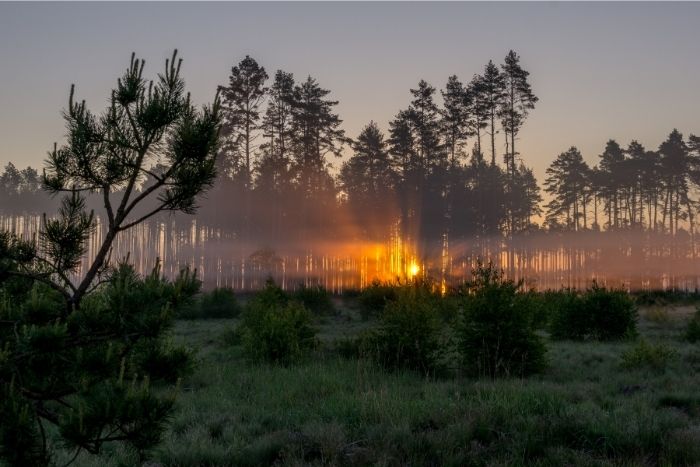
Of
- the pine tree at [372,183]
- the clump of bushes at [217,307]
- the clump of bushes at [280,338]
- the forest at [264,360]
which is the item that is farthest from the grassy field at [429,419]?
the pine tree at [372,183]

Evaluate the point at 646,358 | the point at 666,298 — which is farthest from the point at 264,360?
the point at 666,298

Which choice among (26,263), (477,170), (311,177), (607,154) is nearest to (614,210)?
(607,154)

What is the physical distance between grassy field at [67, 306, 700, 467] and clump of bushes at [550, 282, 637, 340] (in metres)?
5.33

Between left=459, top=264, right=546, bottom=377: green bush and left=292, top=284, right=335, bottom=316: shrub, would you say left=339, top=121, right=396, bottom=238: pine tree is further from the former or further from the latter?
left=459, top=264, right=546, bottom=377: green bush

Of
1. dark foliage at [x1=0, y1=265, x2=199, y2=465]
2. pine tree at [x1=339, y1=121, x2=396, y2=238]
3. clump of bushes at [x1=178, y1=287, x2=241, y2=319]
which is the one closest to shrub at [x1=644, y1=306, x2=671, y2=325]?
clump of bushes at [x1=178, y1=287, x2=241, y2=319]

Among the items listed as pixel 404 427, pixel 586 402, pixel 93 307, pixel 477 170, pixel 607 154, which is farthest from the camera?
pixel 607 154

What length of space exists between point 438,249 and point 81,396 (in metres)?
51.2

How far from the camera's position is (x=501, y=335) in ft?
30.9

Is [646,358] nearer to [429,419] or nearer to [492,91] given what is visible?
[429,419]

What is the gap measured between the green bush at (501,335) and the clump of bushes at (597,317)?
6.52 metres

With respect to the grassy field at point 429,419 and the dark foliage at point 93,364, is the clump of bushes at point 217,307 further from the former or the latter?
the dark foliage at point 93,364

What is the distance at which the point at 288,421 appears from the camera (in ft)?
20.9

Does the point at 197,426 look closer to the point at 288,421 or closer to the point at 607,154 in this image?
the point at 288,421

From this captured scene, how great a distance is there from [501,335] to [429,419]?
377 centimetres
